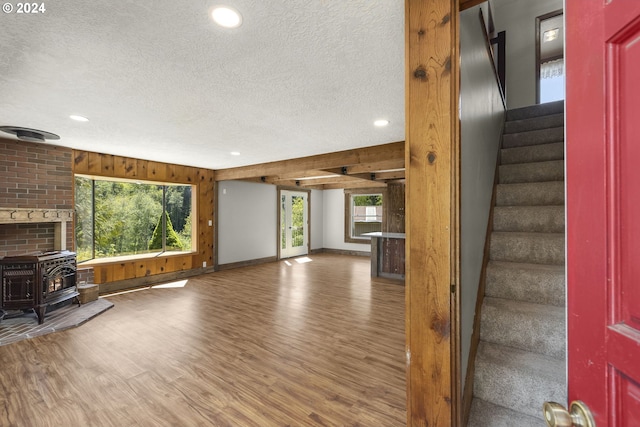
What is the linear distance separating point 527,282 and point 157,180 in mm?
5936

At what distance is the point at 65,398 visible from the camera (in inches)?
78.2

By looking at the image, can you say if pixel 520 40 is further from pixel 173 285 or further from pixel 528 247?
pixel 173 285

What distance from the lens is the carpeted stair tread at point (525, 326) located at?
1.55m

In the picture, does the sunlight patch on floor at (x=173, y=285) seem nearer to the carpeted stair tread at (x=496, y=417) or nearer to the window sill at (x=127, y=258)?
the window sill at (x=127, y=258)

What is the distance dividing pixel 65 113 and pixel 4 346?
2429mm

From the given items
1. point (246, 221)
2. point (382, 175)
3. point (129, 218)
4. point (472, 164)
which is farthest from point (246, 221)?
point (472, 164)

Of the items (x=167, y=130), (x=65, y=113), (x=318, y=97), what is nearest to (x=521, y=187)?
(x=318, y=97)

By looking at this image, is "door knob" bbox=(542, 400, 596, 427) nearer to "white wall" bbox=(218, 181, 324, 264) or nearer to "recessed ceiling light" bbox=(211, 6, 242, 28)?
"recessed ceiling light" bbox=(211, 6, 242, 28)

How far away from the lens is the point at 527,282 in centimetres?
182

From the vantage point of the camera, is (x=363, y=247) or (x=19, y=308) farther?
(x=363, y=247)

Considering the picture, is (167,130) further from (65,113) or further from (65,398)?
(65,398)

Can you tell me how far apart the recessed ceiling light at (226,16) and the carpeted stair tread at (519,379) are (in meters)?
2.27

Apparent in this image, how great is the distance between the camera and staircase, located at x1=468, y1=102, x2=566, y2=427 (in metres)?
1.41

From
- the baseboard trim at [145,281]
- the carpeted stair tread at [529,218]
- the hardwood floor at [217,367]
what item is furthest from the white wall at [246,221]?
the carpeted stair tread at [529,218]
